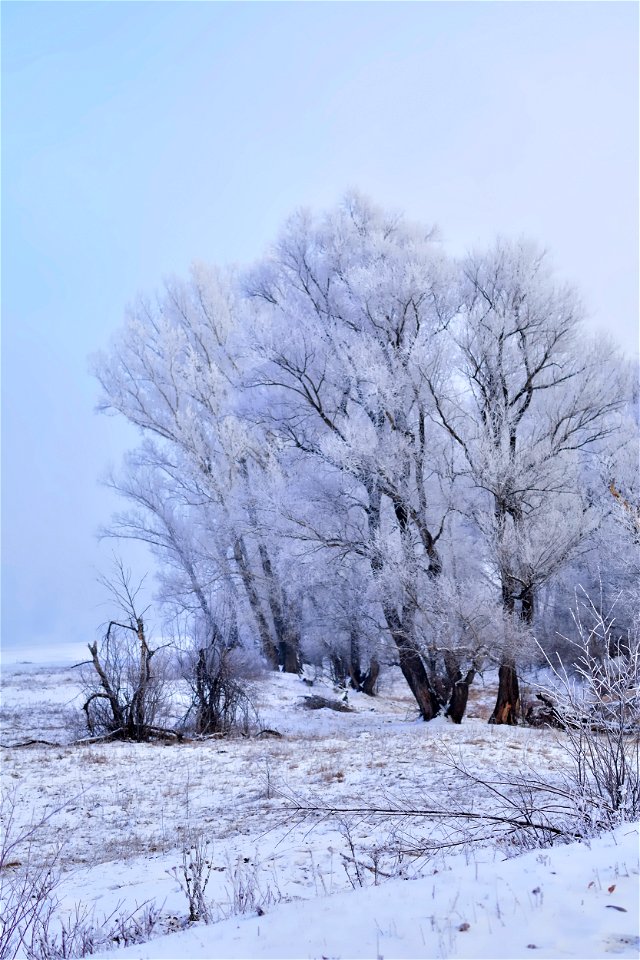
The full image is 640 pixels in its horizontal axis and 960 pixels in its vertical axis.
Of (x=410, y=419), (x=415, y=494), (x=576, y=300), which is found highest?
(x=576, y=300)

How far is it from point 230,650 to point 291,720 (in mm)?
2374

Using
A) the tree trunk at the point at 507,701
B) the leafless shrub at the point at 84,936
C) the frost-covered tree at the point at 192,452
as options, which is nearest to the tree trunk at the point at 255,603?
the frost-covered tree at the point at 192,452

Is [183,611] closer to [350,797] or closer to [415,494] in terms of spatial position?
[415,494]

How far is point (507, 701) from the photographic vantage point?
13.5 meters

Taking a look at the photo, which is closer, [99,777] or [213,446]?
[99,777]

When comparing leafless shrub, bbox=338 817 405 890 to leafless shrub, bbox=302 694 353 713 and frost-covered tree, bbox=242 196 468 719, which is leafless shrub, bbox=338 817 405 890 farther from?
leafless shrub, bbox=302 694 353 713

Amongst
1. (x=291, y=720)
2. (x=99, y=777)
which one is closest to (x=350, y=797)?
(x=99, y=777)

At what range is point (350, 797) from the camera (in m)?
6.45

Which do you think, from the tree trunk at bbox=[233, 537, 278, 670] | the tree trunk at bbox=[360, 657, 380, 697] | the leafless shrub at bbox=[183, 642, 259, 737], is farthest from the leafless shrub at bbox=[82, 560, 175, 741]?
the tree trunk at bbox=[360, 657, 380, 697]

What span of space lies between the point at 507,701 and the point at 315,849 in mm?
9344

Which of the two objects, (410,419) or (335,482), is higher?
(410,419)

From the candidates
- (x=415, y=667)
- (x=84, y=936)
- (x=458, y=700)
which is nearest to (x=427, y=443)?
(x=415, y=667)

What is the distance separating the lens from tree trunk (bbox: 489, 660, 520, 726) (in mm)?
13344

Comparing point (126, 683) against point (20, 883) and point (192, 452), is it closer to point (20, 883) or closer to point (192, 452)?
point (20, 883)
